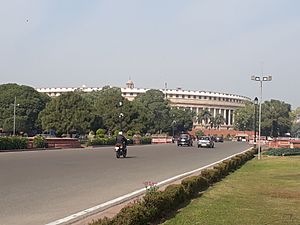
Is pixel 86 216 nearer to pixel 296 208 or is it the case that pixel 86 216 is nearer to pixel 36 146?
pixel 296 208

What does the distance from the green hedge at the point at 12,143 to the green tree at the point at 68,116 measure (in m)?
34.3

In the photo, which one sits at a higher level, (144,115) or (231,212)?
(144,115)

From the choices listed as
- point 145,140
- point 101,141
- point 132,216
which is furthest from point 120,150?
point 145,140

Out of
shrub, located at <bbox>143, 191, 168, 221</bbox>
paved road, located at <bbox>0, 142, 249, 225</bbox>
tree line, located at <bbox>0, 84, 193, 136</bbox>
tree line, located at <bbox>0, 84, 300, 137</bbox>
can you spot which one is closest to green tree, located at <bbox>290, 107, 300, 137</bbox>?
tree line, located at <bbox>0, 84, 300, 137</bbox>

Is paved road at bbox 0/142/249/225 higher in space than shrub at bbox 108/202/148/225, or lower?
lower

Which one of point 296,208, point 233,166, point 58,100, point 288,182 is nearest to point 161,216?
point 296,208

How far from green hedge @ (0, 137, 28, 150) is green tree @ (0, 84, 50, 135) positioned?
5080 cm

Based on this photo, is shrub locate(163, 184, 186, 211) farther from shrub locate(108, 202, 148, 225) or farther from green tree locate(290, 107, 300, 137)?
green tree locate(290, 107, 300, 137)

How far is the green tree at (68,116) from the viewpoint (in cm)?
7594

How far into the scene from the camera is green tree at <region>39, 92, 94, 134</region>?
249 feet

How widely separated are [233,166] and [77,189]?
1084 centimetres

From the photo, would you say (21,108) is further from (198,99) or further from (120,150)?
(198,99)

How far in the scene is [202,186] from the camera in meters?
14.2

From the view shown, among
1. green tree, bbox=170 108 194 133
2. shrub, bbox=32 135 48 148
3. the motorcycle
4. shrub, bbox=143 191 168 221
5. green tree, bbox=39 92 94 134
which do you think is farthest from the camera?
green tree, bbox=170 108 194 133
